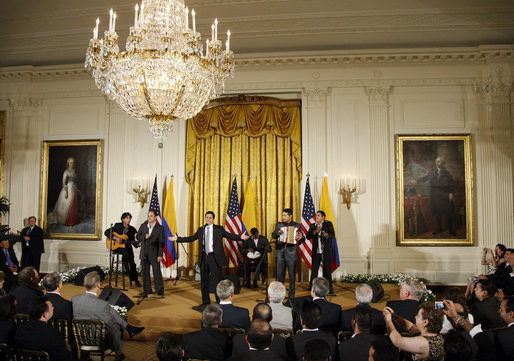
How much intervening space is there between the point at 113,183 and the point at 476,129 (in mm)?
9447

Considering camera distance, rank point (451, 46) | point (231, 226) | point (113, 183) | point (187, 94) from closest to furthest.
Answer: point (187, 94) < point (231, 226) < point (451, 46) < point (113, 183)

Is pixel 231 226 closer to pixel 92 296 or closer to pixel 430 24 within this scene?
pixel 92 296

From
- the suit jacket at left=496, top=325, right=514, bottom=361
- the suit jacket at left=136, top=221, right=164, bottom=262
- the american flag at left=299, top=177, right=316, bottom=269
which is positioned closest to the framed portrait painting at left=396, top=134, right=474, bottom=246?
the american flag at left=299, top=177, right=316, bottom=269

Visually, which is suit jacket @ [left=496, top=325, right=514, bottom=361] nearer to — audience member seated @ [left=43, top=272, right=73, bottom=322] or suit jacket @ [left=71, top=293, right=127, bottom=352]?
suit jacket @ [left=71, top=293, right=127, bottom=352]

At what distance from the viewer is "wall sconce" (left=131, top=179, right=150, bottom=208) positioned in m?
10.9

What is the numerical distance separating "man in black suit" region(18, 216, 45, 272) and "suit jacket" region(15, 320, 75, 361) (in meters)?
7.78

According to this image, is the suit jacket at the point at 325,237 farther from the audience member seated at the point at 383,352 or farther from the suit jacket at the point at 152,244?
the audience member seated at the point at 383,352

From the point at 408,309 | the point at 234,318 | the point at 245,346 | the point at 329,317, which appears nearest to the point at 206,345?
the point at 245,346

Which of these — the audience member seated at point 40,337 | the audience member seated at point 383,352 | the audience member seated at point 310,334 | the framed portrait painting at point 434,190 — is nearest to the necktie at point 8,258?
the audience member seated at point 40,337

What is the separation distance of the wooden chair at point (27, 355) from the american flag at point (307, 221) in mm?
6749

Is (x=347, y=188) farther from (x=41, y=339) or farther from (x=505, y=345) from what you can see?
(x=41, y=339)

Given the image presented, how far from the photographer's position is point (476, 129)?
33.8 feet

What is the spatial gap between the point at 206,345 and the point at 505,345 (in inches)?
102

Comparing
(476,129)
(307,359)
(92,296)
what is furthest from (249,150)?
(307,359)
